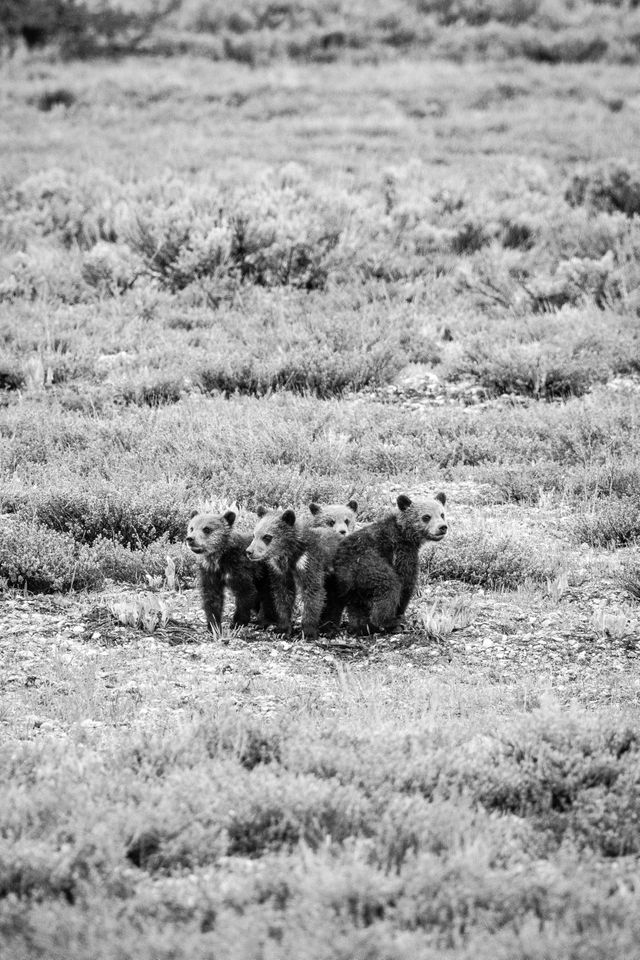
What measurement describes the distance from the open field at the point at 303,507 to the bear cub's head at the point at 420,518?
59 cm

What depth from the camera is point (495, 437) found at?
38.9 feet

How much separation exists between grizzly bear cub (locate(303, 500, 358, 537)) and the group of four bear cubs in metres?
0.03

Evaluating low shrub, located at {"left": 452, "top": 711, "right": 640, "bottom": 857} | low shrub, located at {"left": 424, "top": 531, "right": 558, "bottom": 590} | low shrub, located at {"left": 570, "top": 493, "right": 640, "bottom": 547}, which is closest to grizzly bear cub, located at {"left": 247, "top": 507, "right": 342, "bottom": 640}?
low shrub, located at {"left": 424, "top": 531, "right": 558, "bottom": 590}

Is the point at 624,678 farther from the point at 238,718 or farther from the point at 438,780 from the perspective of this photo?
the point at 238,718

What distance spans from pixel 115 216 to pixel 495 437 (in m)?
9.58

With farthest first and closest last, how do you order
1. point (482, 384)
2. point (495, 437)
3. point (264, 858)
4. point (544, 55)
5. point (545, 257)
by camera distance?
point (544, 55), point (545, 257), point (482, 384), point (495, 437), point (264, 858)

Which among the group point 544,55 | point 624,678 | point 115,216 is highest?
point 544,55

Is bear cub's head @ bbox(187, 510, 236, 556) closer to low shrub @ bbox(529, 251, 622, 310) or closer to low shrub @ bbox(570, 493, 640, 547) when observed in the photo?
low shrub @ bbox(570, 493, 640, 547)

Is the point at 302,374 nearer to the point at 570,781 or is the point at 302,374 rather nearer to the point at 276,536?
the point at 276,536

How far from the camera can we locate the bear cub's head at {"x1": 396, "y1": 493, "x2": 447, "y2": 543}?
8.02m

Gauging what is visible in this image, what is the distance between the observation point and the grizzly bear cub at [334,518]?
8414mm

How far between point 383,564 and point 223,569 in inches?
47.8

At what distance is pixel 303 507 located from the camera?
9859 mm

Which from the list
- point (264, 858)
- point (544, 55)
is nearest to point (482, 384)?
point (264, 858)
